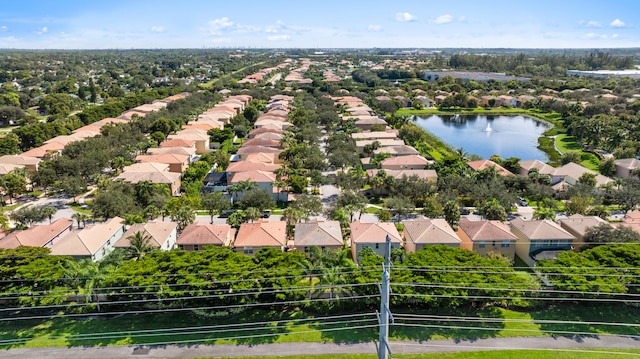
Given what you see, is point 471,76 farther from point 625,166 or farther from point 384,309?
point 384,309

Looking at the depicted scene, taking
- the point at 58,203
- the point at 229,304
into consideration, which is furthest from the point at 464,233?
the point at 58,203

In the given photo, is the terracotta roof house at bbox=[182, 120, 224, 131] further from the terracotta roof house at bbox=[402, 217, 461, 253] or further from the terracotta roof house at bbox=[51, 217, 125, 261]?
the terracotta roof house at bbox=[402, 217, 461, 253]

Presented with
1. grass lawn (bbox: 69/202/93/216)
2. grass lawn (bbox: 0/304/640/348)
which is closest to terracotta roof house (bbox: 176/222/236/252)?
grass lawn (bbox: 0/304/640/348)

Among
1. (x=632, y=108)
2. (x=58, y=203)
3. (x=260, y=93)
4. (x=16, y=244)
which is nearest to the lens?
(x=16, y=244)

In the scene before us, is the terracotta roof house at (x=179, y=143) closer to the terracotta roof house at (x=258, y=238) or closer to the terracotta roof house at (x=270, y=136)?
the terracotta roof house at (x=270, y=136)

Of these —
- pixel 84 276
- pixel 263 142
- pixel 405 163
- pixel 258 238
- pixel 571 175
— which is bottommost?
pixel 571 175

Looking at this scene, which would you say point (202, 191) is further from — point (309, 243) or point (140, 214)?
point (309, 243)

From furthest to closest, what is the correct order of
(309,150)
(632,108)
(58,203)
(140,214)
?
(632,108) → (309,150) → (58,203) → (140,214)

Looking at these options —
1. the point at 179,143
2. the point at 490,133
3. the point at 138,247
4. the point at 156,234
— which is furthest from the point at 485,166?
the point at 179,143
